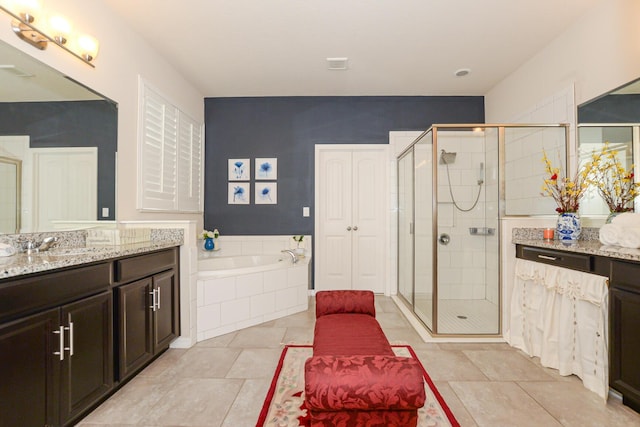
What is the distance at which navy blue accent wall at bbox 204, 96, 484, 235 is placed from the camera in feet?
13.8

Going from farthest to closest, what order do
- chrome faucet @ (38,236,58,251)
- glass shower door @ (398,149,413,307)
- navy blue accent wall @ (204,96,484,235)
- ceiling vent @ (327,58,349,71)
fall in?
navy blue accent wall @ (204,96,484,235) < glass shower door @ (398,149,413,307) < ceiling vent @ (327,58,349,71) < chrome faucet @ (38,236,58,251)

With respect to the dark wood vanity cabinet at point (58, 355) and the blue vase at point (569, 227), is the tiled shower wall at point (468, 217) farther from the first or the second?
Answer: the dark wood vanity cabinet at point (58, 355)

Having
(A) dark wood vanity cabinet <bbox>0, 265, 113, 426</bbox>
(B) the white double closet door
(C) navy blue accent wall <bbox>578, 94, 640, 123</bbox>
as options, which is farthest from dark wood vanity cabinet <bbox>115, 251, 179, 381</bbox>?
(C) navy blue accent wall <bbox>578, 94, 640, 123</bbox>

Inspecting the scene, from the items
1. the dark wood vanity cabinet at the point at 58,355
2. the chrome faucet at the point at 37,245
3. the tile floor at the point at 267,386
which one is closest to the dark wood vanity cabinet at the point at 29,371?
the dark wood vanity cabinet at the point at 58,355

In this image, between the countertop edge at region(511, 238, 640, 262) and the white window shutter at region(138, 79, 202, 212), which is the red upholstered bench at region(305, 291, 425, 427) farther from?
the white window shutter at region(138, 79, 202, 212)

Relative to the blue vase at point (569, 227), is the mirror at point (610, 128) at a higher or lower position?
higher

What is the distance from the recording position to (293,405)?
5.64ft

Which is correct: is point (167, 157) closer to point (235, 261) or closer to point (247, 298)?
point (235, 261)

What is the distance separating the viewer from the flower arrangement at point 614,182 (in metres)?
2.17

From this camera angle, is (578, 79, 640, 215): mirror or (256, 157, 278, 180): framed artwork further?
(256, 157, 278, 180): framed artwork

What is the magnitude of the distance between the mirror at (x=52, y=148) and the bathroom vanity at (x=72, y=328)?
287mm

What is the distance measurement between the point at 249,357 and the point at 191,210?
2.15 meters

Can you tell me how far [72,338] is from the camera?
1480 millimetres

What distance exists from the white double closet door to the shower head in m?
1.21
